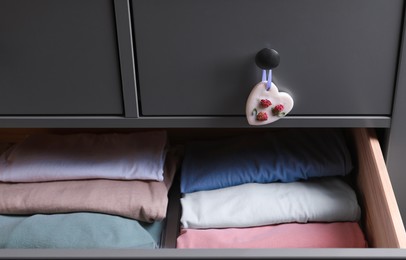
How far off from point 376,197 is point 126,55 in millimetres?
359

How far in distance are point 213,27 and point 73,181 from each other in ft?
0.99

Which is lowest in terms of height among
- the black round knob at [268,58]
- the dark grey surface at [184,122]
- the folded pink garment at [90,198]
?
the folded pink garment at [90,198]

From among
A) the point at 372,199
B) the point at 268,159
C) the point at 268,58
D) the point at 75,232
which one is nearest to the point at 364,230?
the point at 372,199

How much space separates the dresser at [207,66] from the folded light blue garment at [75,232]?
61 millimetres

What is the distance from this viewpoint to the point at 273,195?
72 cm

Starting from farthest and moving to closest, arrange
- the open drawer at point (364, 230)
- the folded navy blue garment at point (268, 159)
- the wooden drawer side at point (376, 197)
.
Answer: the folded navy blue garment at point (268, 159) → the wooden drawer side at point (376, 197) → the open drawer at point (364, 230)

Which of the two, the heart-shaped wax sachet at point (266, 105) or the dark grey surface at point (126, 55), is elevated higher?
the dark grey surface at point (126, 55)

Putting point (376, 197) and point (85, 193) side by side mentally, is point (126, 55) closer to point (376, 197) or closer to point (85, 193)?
point (85, 193)

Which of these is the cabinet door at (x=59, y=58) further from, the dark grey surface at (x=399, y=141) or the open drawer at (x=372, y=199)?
the dark grey surface at (x=399, y=141)

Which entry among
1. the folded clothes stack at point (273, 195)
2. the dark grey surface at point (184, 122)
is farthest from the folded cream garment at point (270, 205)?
the dark grey surface at point (184, 122)

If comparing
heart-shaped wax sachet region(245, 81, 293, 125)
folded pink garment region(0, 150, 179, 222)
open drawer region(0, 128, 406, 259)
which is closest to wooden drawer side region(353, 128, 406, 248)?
open drawer region(0, 128, 406, 259)

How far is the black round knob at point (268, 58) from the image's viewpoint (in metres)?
0.61

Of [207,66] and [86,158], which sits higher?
[207,66]

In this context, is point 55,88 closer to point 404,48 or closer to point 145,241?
point 145,241
